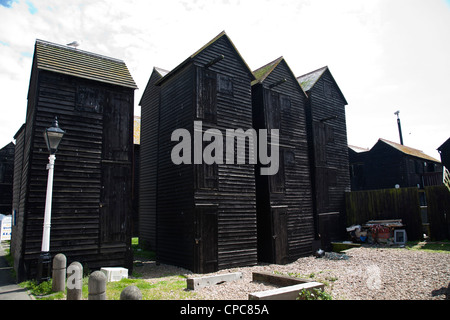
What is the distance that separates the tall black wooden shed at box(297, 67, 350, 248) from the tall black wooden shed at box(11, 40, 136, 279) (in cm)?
1216

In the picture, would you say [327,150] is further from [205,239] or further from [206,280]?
[206,280]

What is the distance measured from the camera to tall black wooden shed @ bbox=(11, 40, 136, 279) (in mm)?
10398

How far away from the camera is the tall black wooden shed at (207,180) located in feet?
43.2

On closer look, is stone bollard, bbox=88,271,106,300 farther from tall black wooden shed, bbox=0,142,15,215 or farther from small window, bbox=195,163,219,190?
tall black wooden shed, bbox=0,142,15,215

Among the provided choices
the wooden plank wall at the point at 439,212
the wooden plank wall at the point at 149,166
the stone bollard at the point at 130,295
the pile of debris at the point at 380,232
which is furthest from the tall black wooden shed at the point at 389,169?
the stone bollard at the point at 130,295

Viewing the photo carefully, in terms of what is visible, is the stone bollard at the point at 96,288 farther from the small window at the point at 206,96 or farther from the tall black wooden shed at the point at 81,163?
the small window at the point at 206,96

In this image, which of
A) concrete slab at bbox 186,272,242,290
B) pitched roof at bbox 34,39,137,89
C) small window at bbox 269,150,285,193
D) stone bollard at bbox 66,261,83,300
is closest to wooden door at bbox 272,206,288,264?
small window at bbox 269,150,285,193

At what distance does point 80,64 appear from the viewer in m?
12.2

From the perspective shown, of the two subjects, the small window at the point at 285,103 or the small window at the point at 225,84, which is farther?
the small window at the point at 285,103

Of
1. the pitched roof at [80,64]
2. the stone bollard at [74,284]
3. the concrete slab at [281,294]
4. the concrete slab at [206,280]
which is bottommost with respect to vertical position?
the concrete slab at [206,280]
